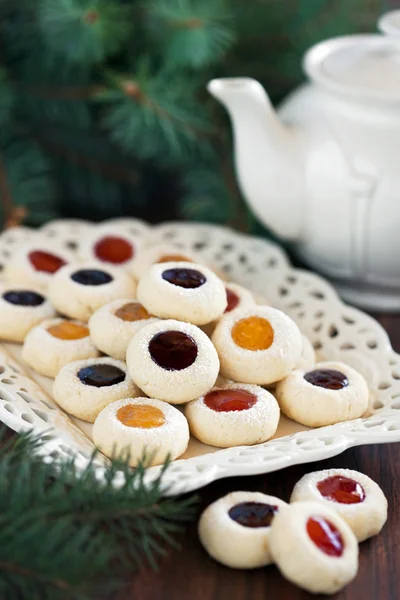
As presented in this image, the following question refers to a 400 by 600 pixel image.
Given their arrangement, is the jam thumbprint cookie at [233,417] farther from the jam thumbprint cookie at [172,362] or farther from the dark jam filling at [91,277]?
the dark jam filling at [91,277]

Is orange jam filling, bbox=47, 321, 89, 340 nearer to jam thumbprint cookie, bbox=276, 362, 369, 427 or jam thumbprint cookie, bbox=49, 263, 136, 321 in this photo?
jam thumbprint cookie, bbox=49, 263, 136, 321

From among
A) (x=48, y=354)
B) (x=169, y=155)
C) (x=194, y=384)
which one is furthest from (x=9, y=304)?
(x=169, y=155)

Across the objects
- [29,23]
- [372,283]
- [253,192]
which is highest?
[29,23]

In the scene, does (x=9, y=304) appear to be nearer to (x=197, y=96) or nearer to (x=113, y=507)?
(x=113, y=507)

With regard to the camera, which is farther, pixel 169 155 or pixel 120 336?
pixel 169 155

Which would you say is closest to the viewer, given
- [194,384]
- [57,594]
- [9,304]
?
[57,594]

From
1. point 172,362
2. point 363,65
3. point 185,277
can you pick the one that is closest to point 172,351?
point 172,362
